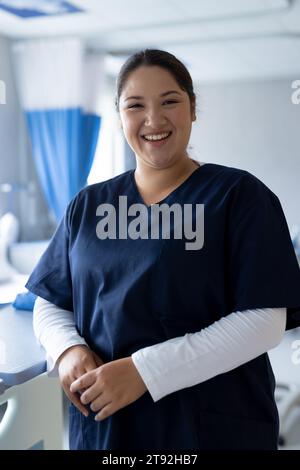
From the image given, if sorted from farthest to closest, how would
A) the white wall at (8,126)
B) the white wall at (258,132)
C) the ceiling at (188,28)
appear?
the white wall at (258,132), the white wall at (8,126), the ceiling at (188,28)

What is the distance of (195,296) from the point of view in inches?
32.6

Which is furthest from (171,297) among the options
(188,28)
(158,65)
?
(188,28)

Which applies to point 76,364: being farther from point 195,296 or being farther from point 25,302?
point 25,302

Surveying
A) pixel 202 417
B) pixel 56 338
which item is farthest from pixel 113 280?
pixel 202 417

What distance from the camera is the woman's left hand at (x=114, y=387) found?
2.65 ft

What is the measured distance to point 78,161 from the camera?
3646 millimetres

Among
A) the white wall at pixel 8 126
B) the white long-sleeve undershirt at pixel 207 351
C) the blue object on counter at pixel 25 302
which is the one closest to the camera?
the white long-sleeve undershirt at pixel 207 351

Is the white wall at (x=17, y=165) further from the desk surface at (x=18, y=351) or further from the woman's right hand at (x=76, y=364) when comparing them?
the woman's right hand at (x=76, y=364)

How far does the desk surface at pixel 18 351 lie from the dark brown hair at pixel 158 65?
511 millimetres

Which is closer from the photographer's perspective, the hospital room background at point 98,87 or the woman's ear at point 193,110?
the woman's ear at point 193,110

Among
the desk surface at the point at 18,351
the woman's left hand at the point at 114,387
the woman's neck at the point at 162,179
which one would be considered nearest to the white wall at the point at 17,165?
the desk surface at the point at 18,351

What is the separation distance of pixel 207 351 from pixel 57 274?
13.3 inches

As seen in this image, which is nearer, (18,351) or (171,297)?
(171,297)

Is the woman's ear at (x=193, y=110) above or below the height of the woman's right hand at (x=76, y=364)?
above
